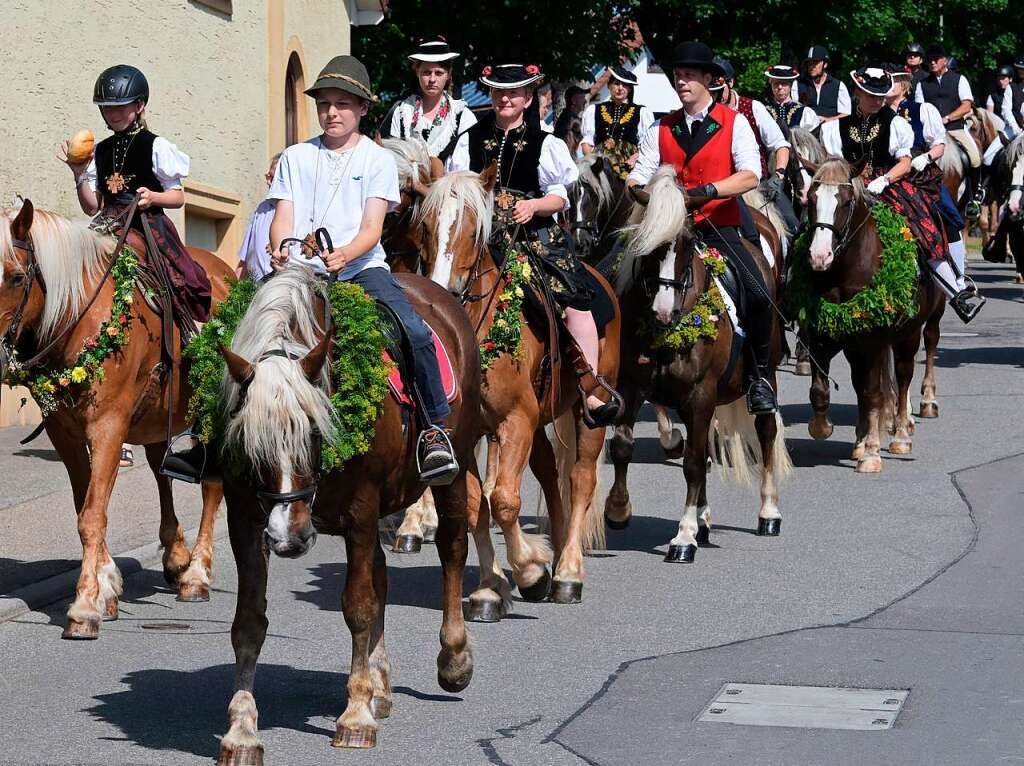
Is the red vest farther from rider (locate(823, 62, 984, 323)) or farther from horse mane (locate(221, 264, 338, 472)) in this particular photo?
horse mane (locate(221, 264, 338, 472))

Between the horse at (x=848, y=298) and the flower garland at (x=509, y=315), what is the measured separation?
4.85 metres

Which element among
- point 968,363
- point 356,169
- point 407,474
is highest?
point 356,169

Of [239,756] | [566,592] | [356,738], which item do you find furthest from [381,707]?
[566,592]

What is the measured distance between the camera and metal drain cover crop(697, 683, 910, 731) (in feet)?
24.3

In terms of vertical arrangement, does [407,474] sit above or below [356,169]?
below

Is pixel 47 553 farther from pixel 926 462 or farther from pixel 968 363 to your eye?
pixel 968 363

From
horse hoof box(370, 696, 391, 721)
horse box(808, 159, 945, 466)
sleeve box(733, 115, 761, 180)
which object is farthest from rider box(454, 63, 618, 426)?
horse box(808, 159, 945, 466)

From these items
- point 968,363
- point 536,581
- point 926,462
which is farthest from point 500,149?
point 968,363

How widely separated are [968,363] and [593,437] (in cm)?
1177

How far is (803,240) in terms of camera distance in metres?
14.8

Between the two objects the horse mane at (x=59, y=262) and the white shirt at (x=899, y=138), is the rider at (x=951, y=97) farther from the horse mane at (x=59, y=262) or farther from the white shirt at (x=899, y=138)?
the horse mane at (x=59, y=262)

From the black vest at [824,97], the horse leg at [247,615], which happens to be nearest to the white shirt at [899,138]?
the black vest at [824,97]

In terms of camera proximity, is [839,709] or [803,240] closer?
[839,709]

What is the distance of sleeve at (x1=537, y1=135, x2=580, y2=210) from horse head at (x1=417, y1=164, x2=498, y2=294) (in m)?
1.06
